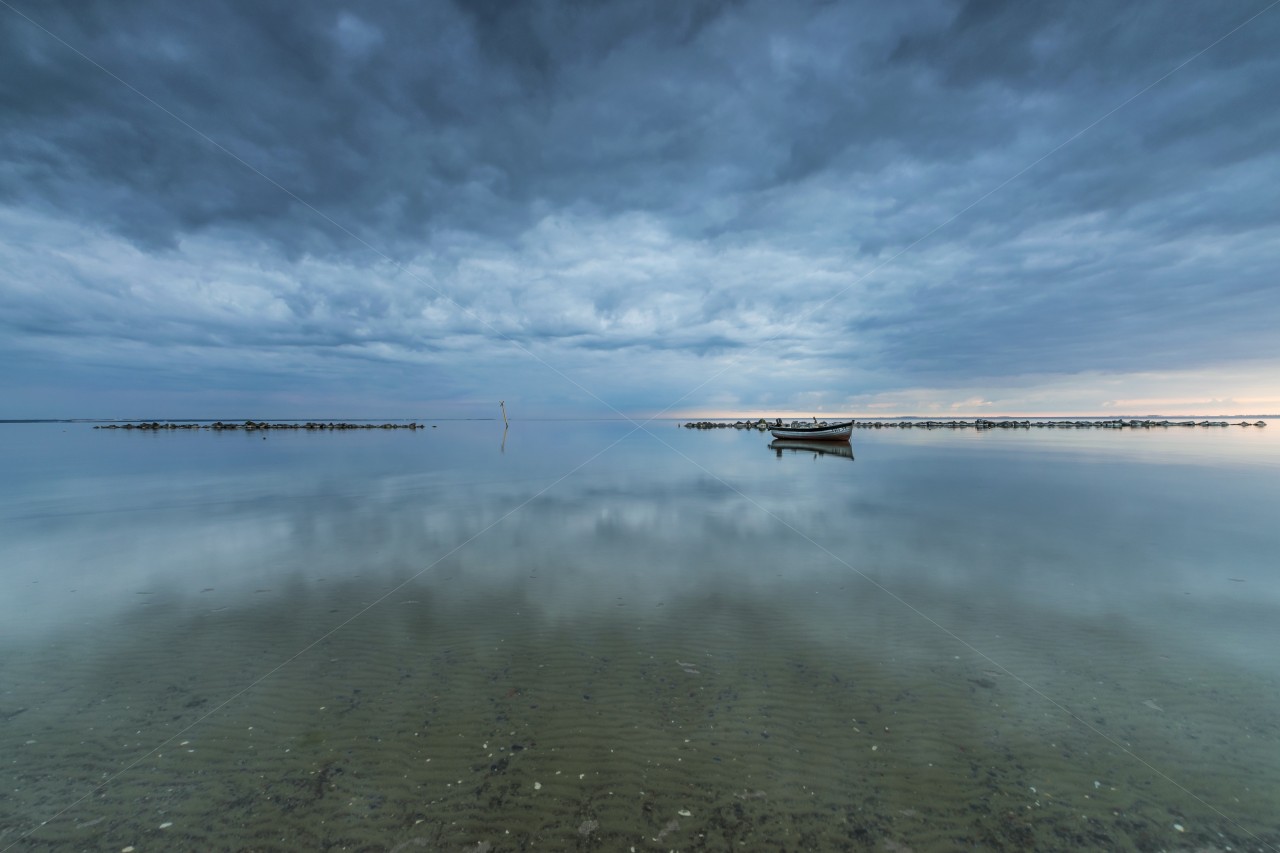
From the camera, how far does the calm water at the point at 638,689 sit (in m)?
4.63

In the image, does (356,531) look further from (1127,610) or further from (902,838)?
(1127,610)

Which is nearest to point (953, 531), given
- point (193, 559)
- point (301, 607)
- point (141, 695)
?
point (301, 607)

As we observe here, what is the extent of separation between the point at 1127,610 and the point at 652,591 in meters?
9.68

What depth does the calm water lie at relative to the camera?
4629 millimetres

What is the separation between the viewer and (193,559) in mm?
13148

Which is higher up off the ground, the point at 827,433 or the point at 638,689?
the point at 827,433

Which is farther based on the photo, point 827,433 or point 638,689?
point 827,433

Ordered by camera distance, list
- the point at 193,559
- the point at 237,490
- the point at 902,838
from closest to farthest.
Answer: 1. the point at 902,838
2. the point at 193,559
3. the point at 237,490

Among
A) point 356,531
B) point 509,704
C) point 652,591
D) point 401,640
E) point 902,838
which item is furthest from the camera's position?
point 356,531

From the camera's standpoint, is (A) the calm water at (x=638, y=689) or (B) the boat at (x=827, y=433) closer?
(A) the calm water at (x=638, y=689)

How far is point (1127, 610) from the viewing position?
9844mm

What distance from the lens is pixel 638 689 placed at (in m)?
6.82

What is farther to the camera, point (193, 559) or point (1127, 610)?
point (193, 559)

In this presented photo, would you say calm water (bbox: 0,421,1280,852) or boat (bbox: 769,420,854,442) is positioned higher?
boat (bbox: 769,420,854,442)
